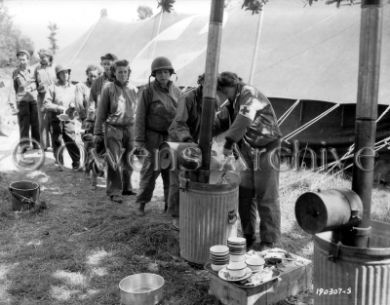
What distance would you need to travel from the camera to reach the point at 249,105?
3629 mm

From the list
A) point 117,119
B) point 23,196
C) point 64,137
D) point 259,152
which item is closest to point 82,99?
point 64,137

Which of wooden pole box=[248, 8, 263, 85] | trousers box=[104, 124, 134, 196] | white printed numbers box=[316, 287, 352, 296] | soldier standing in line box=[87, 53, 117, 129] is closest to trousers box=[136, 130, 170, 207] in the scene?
trousers box=[104, 124, 134, 196]

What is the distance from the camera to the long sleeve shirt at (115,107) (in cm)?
547

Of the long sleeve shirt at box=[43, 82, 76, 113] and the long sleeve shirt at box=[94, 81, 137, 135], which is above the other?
the long sleeve shirt at box=[43, 82, 76, 113]

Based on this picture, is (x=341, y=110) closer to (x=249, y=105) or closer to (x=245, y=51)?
(x=245, y=51)

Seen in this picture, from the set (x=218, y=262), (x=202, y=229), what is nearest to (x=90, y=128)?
(x=202, y=229)

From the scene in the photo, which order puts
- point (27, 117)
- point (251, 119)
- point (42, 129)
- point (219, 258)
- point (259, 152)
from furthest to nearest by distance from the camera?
1. point (42, 129)
2. point (27, 117)
3. point (259, 152)
4. point (251, 119)
5. point (219, 258)

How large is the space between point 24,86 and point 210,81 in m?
6.21

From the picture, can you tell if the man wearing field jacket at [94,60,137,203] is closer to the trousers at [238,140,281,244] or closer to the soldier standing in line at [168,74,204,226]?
the soldier standing in line at [168,74,204,226]

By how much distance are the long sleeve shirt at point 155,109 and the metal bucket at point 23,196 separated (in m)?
1.41

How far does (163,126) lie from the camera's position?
16.3ft

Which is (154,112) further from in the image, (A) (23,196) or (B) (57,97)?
(B) (57,97)

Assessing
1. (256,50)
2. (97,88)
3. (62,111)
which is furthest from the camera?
(256,50)

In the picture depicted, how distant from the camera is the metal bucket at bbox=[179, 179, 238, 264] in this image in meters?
3.52
